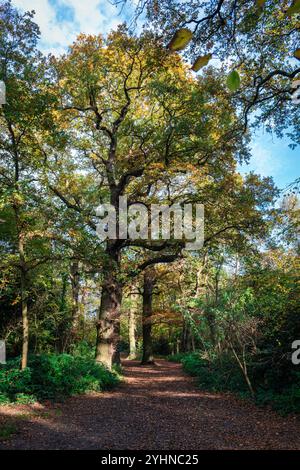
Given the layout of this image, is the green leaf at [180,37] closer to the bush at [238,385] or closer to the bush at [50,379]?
the bush at [238,385]

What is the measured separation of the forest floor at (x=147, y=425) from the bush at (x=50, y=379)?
350 mm

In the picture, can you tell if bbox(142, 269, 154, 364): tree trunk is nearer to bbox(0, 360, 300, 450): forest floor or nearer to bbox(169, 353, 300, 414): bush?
bbox(169, 353, 300, 414): bush

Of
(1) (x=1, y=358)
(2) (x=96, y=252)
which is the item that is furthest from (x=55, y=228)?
(1) (x=1, y=358)

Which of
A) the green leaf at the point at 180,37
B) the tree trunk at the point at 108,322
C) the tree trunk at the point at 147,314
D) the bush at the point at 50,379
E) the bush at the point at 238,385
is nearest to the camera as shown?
the green leaf at the point at 180,37

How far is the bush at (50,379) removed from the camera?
25.3 feet

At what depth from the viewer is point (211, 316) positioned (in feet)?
39.2

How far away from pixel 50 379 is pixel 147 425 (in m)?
3.21

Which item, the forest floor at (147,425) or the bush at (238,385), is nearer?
the forest floor at (147,425)

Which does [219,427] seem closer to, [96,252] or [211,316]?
[96,252]

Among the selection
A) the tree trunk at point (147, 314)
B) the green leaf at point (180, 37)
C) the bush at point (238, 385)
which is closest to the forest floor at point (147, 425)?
the bush at point (238, 385)

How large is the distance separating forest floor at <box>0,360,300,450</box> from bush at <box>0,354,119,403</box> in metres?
0.35

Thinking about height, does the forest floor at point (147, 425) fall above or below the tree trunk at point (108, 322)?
below

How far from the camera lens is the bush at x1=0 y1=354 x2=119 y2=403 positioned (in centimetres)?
771

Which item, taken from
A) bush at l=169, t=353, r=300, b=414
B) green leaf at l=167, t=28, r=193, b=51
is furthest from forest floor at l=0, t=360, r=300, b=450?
green leaf at l=167, t=28, r=193, b=51
